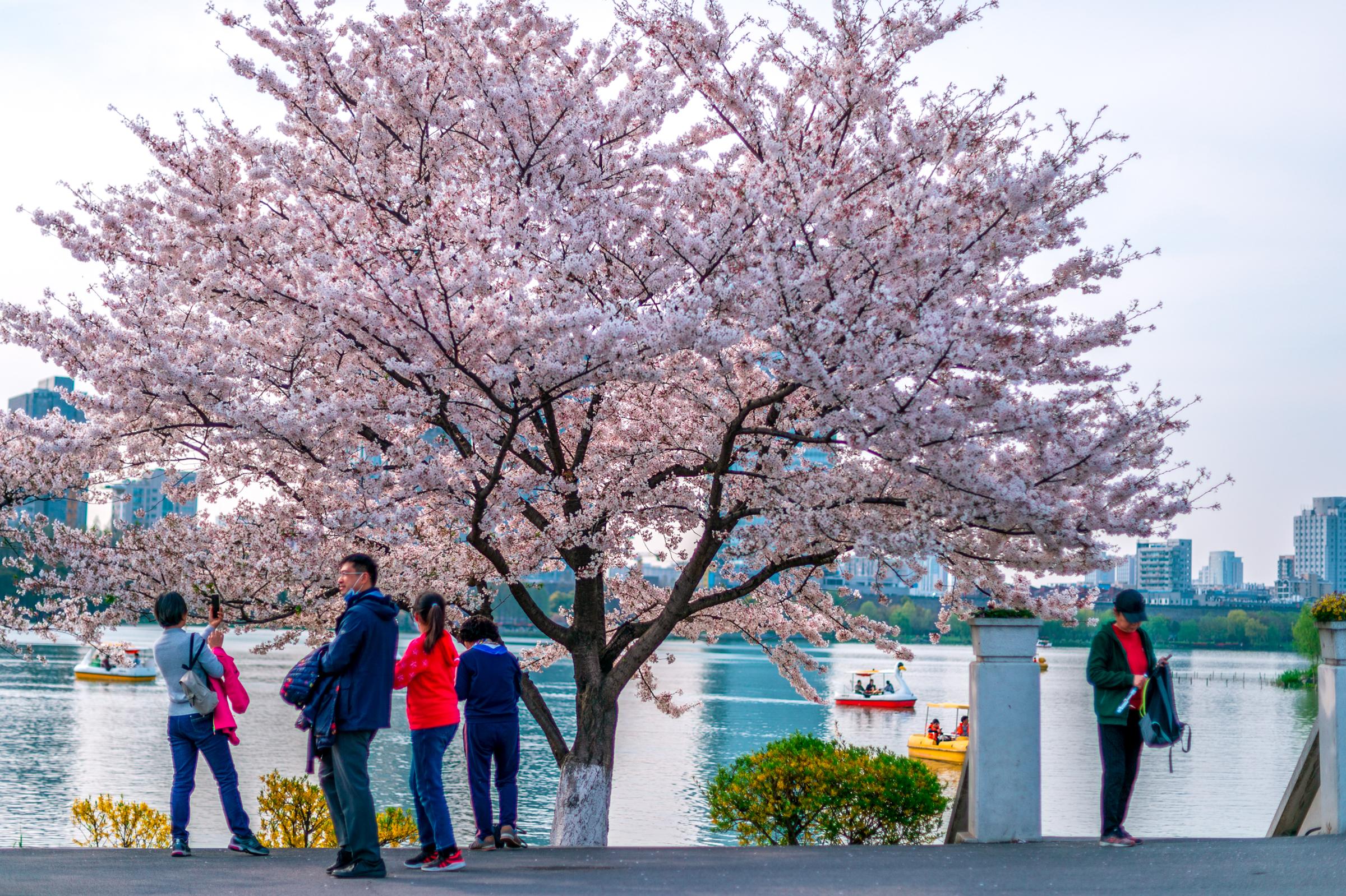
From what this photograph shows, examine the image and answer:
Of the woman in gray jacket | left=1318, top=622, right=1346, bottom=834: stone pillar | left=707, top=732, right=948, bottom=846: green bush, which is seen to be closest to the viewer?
the woman in gray jacket

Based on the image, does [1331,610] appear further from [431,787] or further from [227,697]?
[227,697]

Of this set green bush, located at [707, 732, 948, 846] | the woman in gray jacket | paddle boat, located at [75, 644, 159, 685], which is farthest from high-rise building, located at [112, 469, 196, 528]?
paddle boat, located at [75, 644, 159, 685]

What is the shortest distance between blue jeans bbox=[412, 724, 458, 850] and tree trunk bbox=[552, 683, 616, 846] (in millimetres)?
3899

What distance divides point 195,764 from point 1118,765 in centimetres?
660

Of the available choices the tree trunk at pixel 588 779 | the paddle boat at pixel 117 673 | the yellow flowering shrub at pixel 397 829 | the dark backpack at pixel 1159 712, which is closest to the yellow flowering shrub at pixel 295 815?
the yellow flowering shrub at pixel 397 829

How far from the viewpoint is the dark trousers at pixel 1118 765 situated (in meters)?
8.70

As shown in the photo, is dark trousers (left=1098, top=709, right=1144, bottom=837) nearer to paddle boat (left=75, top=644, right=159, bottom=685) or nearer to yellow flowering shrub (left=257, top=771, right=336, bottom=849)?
yellow flowering shrub (left=257, top=771, right=336, bottom=849)

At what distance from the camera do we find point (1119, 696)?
8.70m

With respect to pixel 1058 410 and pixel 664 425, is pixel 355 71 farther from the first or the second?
pixel 1058 410

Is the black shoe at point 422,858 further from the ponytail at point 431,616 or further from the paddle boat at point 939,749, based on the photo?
the paddle boat at point 939,749

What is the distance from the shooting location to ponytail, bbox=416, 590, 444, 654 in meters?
8.34

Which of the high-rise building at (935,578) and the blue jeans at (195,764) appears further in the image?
the high-rise building at (935,578)

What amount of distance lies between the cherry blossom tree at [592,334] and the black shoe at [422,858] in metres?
3.48

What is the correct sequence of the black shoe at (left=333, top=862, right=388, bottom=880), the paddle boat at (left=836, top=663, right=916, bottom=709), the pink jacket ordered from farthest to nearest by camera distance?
the paddle boat at (left=836, top=663, right=916, bottom=709) < the pink jacket < the black shoe at (left=333, top=862, right=388, bottom=880)
